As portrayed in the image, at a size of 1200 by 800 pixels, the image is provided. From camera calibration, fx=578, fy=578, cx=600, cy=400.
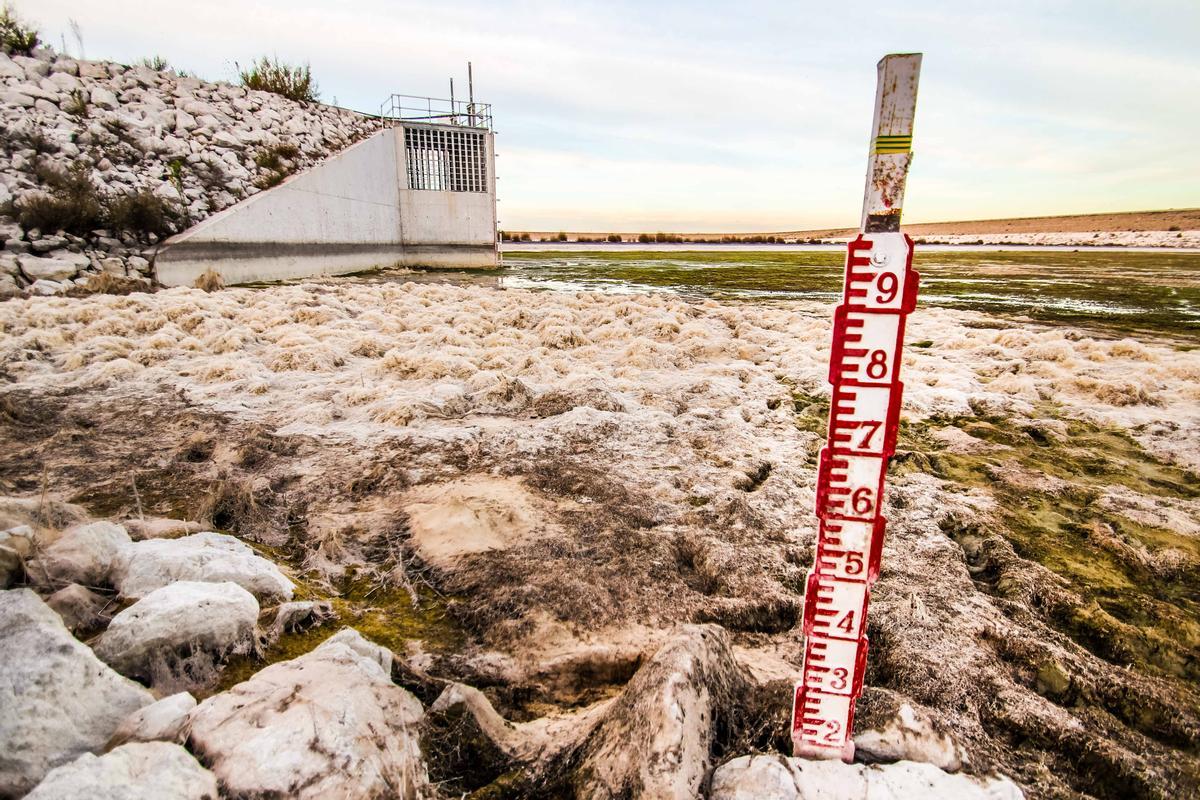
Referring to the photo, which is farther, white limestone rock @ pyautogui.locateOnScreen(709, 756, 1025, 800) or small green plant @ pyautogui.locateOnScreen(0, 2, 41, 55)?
small green plant @ pyautogui.locateOnScreen(0, 2, 41, 55)

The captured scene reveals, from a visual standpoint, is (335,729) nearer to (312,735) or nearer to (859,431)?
(312,735)

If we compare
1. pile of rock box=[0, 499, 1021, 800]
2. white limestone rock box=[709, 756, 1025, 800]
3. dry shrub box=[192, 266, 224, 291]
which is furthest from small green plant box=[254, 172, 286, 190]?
white limestone rock box=[709, 756, 1025, 800]

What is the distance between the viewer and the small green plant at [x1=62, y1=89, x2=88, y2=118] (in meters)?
14.0

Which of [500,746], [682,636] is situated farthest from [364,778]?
[682,636]

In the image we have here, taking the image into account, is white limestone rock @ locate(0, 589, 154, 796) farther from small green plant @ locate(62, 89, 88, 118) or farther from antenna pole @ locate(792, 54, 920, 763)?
small green plant @ locate(62, 89, 88, 118)

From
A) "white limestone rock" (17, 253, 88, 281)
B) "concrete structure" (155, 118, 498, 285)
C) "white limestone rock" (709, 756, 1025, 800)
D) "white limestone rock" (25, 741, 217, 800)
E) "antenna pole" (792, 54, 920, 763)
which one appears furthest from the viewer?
"concrete structure" (155, 118, 498, 285)

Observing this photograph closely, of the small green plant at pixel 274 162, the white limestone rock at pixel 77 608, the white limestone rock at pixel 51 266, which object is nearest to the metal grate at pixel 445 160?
the small green plant at pixel 274 162

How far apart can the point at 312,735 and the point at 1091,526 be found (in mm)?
4298

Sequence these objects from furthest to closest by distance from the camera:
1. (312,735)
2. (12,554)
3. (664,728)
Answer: (12,554)
(664,728)
(312,735)

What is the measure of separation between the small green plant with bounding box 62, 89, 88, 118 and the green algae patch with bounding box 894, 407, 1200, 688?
19.3m

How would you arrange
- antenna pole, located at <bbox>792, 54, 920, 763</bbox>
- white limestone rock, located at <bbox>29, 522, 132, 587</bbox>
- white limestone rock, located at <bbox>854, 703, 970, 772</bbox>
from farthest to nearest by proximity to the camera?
white limestone rock, located at <bbox>29, 522, 132, 587</bbox> < white limestone rock, located at <bbox>854, 703, 970, 772</bbox> < antenna pole, located at <bbox>792, 54, 920, 763</bbox>

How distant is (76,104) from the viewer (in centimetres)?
1416

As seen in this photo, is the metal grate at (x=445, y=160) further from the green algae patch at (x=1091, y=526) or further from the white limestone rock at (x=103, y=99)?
the green algae patch at (x=1091, y=526)

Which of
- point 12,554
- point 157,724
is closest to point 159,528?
point 12,554
